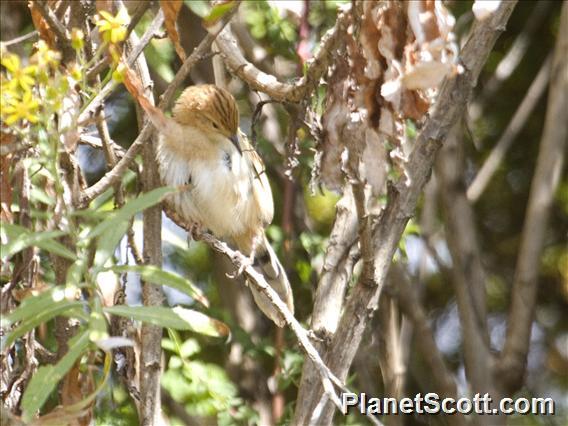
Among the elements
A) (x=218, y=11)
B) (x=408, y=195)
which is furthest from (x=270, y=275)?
(x=218, y=11)

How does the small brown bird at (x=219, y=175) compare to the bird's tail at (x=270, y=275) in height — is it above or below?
above

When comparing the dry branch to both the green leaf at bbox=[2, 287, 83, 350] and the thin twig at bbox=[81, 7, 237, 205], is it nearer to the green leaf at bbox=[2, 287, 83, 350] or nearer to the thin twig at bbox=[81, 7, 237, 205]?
the thin twig at bbox=[81, 7, 237, 205]

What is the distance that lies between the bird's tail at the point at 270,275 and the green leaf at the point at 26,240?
1.88 metres

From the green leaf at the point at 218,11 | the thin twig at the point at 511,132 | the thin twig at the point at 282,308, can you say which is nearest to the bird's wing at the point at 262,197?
the thin twig at the point at 282,308

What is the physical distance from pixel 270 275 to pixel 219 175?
47 centimetres

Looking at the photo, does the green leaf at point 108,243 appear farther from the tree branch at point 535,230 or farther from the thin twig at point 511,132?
the thin twig at point 511,132

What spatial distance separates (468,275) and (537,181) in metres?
0.55

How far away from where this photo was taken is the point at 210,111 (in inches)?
180

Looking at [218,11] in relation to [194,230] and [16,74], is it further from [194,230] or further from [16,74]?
[194,230]

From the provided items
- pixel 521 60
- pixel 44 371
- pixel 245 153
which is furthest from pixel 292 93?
pixel 521 60

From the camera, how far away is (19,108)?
225cm

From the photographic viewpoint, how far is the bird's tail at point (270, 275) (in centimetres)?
432

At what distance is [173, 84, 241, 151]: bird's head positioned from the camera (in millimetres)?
4535

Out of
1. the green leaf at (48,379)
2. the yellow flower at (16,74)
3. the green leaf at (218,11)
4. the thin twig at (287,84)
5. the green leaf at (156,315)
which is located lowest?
the green leaf at (48,379)
